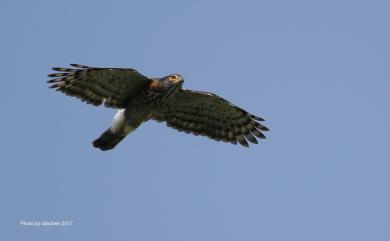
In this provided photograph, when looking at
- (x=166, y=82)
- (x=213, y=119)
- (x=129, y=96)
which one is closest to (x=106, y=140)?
(x=129, y=96)

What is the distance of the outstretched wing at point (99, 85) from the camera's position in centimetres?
1622

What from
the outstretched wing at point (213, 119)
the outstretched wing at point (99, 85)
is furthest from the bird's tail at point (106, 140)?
the outstretched wing at point (213, 119)

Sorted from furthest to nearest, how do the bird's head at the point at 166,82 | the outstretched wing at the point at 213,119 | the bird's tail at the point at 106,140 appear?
the outstretched wing at the point at 213,119
the bird's tail at the point at 106,140
the bird's head at the point at 166,82

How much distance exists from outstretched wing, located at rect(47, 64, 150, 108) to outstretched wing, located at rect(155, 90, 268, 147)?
956 mm

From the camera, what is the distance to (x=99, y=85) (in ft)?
54.3

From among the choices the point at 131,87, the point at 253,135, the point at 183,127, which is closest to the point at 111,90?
the point at 131,87

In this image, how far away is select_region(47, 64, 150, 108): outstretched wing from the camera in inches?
639

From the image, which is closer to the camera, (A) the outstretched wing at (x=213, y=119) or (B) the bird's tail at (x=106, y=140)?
(B) the bird's tail at (x=106, y=140)

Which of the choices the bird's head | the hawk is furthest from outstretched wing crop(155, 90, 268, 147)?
the bird's head

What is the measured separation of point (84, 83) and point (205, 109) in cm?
262

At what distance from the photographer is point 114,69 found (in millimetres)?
15797

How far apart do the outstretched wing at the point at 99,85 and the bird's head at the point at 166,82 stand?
0.24m

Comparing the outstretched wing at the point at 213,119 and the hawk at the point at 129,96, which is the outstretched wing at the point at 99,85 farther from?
the outstretched wing at the point at 213,119

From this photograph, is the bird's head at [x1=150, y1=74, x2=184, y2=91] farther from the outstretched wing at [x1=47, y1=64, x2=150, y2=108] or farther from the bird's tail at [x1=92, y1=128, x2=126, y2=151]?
the bird's tail at [x1=92, y1=128, x2=126, y2=151]
